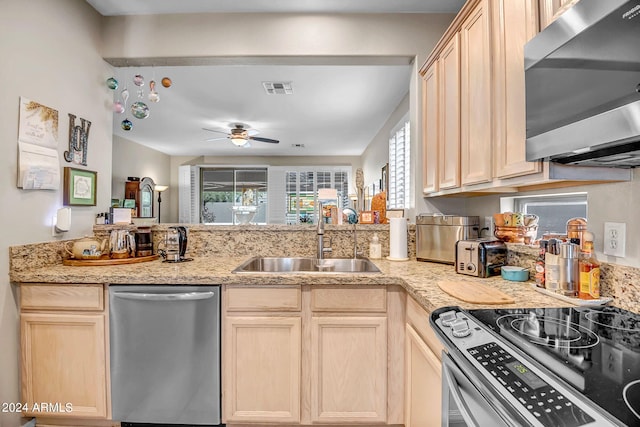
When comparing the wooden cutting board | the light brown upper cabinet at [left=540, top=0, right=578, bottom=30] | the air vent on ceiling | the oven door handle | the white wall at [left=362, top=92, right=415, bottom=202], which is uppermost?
the air vent on ceiling

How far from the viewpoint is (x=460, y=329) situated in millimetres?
893

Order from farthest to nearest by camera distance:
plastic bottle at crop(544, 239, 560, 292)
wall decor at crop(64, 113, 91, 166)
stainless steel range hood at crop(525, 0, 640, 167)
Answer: wall decor at crop(64, 113, 91, 166) → plastic bottle at crop(544, 239, 560, 292) → stainless steel range hood at crop(525, 0, 640, 167)

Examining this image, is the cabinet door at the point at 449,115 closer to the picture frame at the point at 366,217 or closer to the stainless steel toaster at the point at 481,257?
the stainless steel toaster at the point at 481,257

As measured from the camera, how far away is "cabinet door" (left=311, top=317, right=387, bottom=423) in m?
1.56

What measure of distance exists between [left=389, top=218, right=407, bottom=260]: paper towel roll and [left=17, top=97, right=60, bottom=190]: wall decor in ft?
6.44

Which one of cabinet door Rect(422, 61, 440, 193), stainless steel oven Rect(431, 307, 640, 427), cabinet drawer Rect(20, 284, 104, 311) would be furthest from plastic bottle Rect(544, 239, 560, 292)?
cabinet drawer Rect(20, 284, 104, 311)

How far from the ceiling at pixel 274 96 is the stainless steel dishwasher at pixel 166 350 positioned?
5.34ft

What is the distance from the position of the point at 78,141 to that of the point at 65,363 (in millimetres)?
1245

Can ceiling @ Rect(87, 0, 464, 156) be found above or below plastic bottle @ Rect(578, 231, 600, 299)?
above

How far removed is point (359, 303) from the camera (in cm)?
156

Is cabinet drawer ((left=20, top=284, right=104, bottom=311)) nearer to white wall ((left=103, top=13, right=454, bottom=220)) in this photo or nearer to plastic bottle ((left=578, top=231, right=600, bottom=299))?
white wall ((left=103, top=13, right=454, bottom=220))

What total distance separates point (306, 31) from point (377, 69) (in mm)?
951

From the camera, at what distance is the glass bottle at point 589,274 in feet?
3.70

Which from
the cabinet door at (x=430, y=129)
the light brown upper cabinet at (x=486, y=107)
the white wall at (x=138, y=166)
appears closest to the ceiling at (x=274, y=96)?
the white wall at (x=138, y=166)
